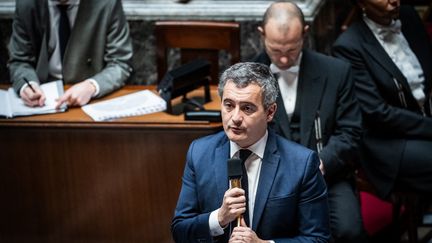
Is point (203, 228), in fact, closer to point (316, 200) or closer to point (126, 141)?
point (316, 200)

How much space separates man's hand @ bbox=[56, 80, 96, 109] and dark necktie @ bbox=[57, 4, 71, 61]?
357mm

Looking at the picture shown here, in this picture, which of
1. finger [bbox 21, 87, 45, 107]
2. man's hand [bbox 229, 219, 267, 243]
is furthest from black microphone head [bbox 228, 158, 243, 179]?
finger [bbox 21, 87, 45, 107]

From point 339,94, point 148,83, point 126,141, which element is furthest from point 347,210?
point 148,83

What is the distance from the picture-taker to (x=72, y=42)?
4242 millimetres

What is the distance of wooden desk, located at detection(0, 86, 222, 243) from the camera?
3752mm

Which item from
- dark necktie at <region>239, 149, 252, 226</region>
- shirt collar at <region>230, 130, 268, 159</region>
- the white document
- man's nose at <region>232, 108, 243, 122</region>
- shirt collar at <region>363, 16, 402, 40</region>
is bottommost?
the white document

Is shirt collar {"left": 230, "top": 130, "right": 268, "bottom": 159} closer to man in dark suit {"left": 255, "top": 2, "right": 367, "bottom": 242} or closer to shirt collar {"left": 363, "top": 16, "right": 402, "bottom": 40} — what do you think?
man in dark suit {"left": 255, "top": 2, "right": 367, "bottom": 242}

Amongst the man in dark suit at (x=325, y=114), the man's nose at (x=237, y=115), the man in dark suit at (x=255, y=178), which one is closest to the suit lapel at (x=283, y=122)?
the man in dark suit at (x=325, y=114)

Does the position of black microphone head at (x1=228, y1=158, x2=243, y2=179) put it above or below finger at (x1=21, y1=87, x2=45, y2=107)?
above

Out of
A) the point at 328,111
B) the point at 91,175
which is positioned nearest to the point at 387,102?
the point at 328,111

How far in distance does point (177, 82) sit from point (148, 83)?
1.36 metres

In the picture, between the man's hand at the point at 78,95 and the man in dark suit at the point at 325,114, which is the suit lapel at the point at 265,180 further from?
the man's hand at the point at 78,95

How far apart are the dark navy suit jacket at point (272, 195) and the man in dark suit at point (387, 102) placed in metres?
1.16

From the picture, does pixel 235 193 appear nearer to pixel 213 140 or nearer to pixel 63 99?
pixel 213 140
